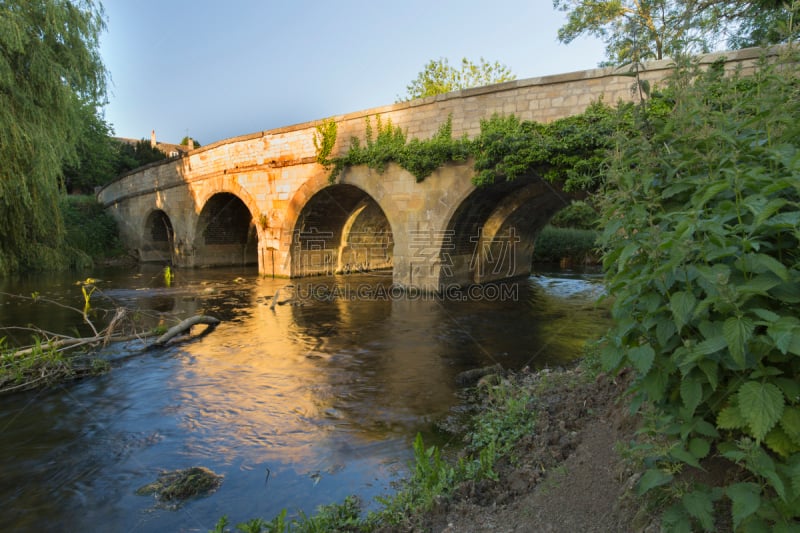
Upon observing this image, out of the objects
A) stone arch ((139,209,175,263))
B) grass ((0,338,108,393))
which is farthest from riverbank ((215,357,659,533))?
stone arch ((139,209,175,263))

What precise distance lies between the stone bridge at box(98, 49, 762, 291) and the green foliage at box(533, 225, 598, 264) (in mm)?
4932

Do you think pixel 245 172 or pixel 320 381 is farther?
pixel 245 172

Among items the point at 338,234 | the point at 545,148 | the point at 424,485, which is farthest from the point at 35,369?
the point at 338,234

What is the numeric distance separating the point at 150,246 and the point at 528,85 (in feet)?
68.5

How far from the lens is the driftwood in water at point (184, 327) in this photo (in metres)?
7.37

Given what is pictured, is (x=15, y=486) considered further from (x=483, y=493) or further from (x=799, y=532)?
(x=799, y=532)

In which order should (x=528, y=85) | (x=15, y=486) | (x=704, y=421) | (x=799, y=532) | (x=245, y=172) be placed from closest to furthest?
(x=799, y=532) < (x=704, y=421) < (x=15, y=486) < (x=528, y=85) < (x=245, y=172)

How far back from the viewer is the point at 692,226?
68.5 inches

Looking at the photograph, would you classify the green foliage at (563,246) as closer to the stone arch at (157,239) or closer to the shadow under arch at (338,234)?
the shadow under arch at (338,234)

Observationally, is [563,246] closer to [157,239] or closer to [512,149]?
[512,149]

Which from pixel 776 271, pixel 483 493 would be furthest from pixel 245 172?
Answer: pixel 776 271

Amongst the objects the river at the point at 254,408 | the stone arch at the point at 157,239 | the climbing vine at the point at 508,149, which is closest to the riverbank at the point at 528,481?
the river at the point at 254,408

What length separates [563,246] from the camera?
22.0m

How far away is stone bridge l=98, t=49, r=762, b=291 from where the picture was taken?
1023 cm
